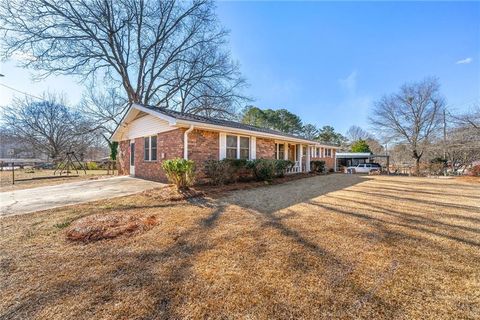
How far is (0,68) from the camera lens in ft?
41.9

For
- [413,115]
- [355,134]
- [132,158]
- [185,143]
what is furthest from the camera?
[355,134]

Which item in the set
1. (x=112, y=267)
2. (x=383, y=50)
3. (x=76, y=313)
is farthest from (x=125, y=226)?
(x=383, y=50)

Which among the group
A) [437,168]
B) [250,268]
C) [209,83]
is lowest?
[250,268]

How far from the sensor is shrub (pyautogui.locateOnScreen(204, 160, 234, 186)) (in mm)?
8577

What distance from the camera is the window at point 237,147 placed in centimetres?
1020

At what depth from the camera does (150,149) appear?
436 inches

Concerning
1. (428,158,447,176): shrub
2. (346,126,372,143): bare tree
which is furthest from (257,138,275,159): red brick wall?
(346,126,372,143): bare tree

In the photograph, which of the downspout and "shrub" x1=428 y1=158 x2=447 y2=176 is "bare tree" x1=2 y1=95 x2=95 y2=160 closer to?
the downspout

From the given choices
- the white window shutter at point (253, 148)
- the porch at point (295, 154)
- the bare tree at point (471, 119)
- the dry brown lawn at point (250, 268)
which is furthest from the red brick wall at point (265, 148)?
the bare tree at point (471, 119)

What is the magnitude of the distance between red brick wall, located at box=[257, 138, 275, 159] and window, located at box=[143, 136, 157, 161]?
18.2 feet

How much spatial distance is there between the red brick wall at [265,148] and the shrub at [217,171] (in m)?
3.26

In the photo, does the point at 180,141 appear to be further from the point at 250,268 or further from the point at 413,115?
the point at 413,115

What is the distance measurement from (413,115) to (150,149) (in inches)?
1055

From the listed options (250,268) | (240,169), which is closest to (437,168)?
(240,169)
